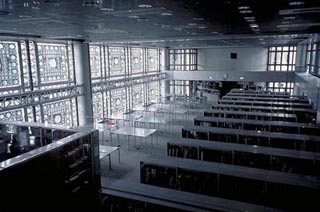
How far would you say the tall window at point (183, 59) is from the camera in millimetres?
23500

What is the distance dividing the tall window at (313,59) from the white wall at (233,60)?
6657 millimetres

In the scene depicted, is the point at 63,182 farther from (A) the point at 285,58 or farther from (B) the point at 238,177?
(A) the point at 285,58

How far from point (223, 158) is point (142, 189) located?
301cm

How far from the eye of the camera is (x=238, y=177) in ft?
17.9

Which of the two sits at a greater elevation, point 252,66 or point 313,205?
point 252,66

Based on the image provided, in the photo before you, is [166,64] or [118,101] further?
[166,64]

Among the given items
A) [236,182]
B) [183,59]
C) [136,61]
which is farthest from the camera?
[183,59]

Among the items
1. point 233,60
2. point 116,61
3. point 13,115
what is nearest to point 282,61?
point 233,60

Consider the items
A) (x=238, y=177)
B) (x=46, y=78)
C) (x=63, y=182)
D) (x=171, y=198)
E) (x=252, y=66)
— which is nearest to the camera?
(x=63, y=182)

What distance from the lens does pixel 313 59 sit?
43.6 feet

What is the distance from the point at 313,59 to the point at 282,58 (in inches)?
336

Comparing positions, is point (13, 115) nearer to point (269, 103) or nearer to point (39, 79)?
point (39, 79)

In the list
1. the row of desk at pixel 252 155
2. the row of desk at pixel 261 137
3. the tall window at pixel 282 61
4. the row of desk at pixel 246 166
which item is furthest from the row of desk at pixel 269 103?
the tall window at pixel 282 61

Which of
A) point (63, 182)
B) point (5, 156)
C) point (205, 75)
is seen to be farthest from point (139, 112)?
point (63, 182)
